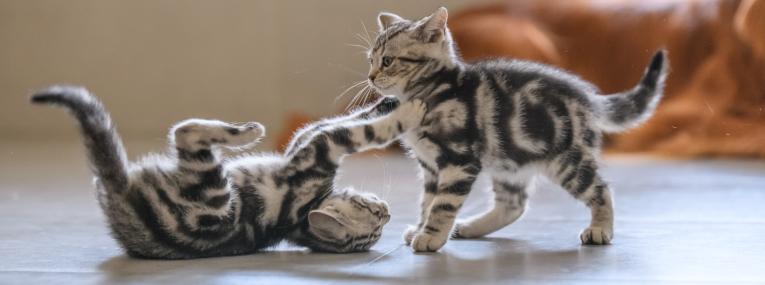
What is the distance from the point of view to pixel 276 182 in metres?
1.69

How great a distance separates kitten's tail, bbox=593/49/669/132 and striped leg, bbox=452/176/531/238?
0.95 feet

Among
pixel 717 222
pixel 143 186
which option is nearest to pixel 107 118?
pixel 143 186

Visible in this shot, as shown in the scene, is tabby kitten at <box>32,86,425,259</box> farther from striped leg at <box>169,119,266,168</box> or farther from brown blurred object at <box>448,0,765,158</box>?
brown blurred object at <box>448,0,765,158</box>

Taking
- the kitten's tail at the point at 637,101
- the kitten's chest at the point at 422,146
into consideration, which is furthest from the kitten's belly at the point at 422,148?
the kitten's tail at the point at 637,101

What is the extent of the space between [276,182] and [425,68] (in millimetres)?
492

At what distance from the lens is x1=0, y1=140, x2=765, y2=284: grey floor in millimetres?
1381

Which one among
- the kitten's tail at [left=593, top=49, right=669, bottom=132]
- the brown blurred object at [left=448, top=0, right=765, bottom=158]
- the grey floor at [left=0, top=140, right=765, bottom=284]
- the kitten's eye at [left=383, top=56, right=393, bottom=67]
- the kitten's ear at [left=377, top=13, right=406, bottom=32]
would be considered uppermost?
the brown blurred object at [left=448, top=0, right=765, bottom=158]

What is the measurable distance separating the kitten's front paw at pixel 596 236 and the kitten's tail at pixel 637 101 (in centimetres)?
35

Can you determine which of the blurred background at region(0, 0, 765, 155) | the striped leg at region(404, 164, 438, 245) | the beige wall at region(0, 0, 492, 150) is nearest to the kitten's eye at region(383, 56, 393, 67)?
the striped leg at region(404, 164, 438, 245)

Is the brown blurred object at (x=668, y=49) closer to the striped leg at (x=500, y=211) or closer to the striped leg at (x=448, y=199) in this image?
the striped leg at (x=500, y=211)

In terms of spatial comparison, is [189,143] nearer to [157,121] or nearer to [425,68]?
[425,68]

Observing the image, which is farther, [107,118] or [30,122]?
[30,122]

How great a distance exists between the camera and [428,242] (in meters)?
1.68

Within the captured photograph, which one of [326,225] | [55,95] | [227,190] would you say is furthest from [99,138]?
[326,225]
